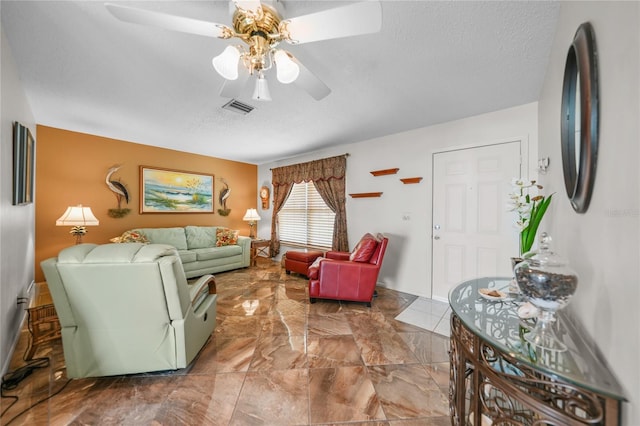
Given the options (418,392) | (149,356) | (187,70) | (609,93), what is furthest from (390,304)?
(187,70)

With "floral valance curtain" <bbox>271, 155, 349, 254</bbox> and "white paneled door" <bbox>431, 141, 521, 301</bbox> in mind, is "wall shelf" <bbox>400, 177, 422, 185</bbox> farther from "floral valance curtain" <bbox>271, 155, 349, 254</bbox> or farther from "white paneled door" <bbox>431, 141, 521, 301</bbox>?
"floral valance curtain" <bbox>271, 155, 349, 254</bbox>

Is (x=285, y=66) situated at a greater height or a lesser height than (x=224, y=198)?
greater

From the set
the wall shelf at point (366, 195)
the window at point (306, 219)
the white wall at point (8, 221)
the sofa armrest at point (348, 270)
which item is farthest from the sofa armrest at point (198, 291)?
the window at point (306, 219)

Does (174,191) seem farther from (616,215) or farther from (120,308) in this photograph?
(616,215)

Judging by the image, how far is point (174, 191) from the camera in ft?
15.0

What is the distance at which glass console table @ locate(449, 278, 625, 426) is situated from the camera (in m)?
0.64

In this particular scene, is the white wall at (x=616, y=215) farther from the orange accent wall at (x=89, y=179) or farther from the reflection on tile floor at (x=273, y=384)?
the orange accent wall at (x=89, y=179)

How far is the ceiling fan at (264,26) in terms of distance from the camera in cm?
107

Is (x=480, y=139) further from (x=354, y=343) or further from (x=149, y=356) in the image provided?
(x=149, y=356)

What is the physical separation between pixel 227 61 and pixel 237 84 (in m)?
0.38

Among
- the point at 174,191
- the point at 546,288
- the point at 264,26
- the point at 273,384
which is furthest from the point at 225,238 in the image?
the point at 546,288

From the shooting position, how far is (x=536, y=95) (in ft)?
7.67

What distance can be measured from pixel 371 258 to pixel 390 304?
2.21ft

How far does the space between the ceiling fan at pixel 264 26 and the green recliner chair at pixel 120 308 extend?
50.1 inches
